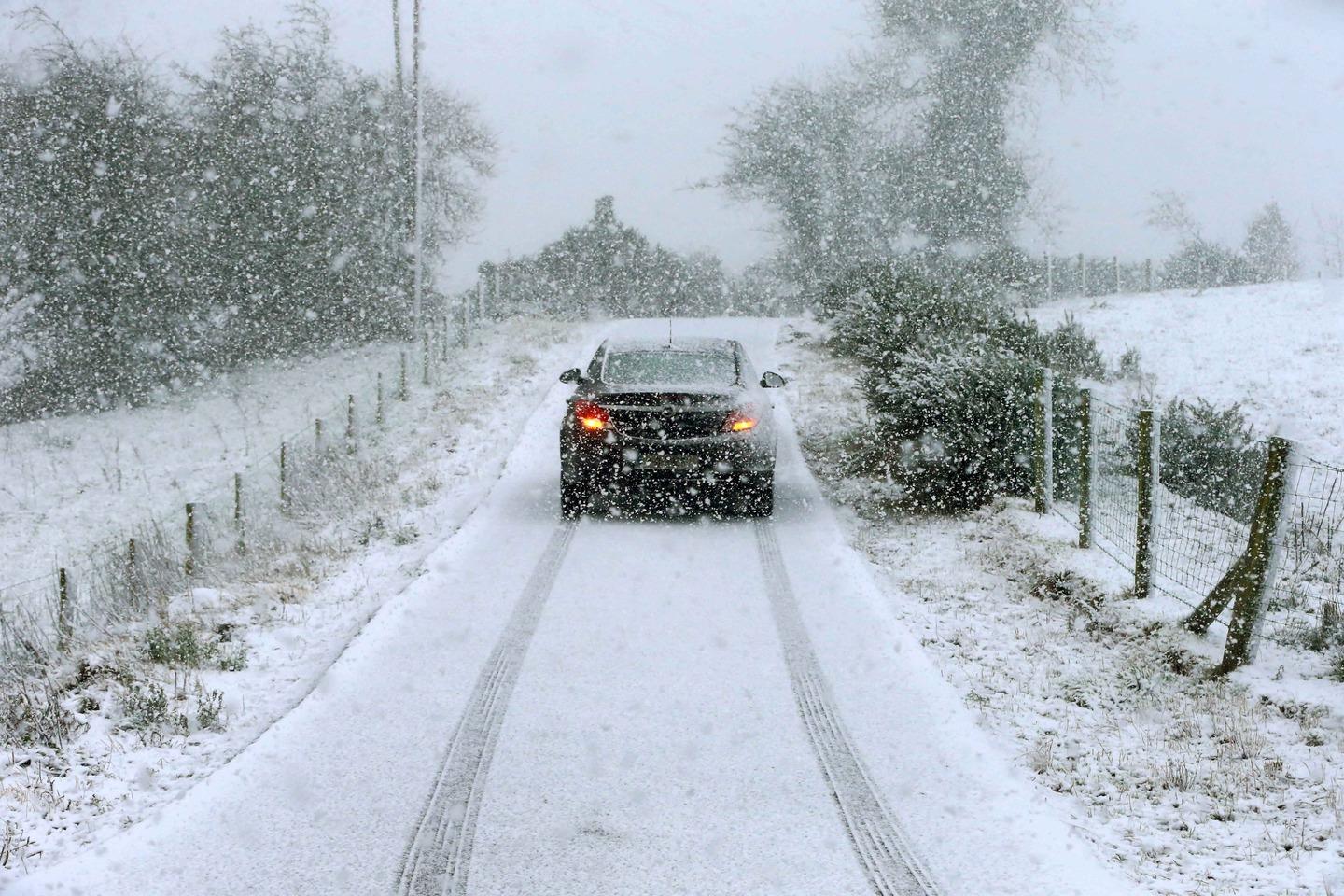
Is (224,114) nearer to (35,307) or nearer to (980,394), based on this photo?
(35,307)

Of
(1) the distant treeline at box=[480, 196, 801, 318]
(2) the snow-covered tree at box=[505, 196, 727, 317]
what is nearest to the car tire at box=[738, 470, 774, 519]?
(1) the distant treeline at box=[480, 196, 801, 318]

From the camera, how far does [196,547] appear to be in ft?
41.7

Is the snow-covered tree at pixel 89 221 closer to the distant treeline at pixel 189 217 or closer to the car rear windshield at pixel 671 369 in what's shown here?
the distant treeline at pixel 189 217

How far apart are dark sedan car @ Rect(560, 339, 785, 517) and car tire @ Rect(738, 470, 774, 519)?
0.01m

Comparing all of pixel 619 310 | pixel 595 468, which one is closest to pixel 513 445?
pixel 595 468

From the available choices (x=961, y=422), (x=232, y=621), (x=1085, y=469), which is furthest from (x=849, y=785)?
(x=961, y=422)

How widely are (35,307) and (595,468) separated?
23438 millimetres

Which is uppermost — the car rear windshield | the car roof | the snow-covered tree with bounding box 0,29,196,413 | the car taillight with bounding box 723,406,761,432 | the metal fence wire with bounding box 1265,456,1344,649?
the snow-covered tree with bounding box 0,29,196,413

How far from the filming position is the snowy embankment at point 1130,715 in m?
4.47

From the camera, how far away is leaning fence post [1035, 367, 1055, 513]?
10.4 meters

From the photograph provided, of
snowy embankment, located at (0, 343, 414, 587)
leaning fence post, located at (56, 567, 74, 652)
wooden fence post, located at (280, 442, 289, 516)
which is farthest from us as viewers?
snowy embankment, located at (0, 343, 414, 587)

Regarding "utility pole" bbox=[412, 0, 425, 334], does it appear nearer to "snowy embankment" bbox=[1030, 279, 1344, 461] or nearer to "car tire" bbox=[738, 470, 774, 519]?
"snowy embankment" bbox=[1030, 279, 1344, 461]

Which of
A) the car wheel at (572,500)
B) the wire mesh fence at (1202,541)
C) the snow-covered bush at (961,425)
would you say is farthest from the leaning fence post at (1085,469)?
the car wheel at (572,500)

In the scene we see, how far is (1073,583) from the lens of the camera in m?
8.46
